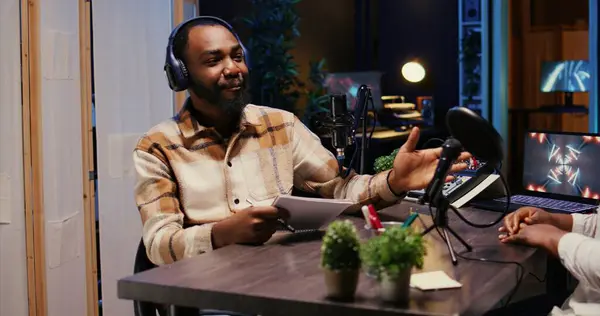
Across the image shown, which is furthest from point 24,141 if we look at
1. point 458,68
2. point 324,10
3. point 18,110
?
point 458,68

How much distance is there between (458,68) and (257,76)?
291 centimetres

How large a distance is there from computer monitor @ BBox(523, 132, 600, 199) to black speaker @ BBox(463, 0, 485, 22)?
14.4 ft

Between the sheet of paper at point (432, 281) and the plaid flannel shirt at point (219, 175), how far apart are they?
27.9 inches

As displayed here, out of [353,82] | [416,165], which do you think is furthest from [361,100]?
[353,82]

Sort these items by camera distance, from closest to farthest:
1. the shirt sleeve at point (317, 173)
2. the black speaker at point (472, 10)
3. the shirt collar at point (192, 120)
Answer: the shirt collar at point (192, 120)
the shirt sleeve at point (317, 173)
the black speaker at point (472, 10)

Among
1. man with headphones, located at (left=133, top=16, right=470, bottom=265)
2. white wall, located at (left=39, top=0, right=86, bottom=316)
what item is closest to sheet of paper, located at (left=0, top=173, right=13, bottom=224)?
white wall, located at (left=39, top=0, right=86, bottom=316)

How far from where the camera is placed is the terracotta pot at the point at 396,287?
1.50 metres

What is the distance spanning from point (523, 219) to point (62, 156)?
218cm

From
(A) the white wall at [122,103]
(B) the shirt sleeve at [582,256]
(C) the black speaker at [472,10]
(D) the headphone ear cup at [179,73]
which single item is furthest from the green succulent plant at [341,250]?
(C) the black speaker at [472,10]

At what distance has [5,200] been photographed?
3.46m

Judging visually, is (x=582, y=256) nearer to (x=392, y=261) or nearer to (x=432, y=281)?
(x=432, y=281)

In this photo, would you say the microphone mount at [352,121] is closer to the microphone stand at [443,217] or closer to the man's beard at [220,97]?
the man's beard at [220,97]

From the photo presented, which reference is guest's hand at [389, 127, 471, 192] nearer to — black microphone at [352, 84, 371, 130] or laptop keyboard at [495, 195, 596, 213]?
black microphone at [352, 84, 371, 130]

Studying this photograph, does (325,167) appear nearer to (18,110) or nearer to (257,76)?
(18,110)
